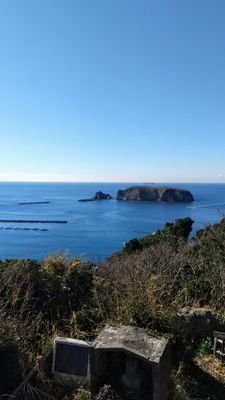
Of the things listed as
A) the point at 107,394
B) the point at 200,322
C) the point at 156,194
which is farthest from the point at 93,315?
the point at 156,194

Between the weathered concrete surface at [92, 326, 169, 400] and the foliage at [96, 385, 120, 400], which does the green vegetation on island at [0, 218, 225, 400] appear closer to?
the foliage at [96, 385, 120, 400]

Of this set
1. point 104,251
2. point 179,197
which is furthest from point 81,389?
point 179,197

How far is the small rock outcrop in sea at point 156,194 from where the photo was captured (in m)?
103

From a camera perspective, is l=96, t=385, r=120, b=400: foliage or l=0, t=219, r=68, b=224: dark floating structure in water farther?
l=0, t=219, r=68, b=224: dark floating structure in water

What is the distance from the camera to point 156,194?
107 m

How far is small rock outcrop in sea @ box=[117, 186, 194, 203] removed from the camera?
10288cm

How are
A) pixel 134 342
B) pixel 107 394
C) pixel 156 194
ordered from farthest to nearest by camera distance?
pixel 156 194 < pixel 134 342 < pixel 107 394

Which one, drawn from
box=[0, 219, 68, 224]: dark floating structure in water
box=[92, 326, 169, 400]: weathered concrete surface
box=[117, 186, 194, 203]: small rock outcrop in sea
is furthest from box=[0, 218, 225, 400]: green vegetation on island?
box=[117, 186, 194, 203]: small rock outcrop in sea

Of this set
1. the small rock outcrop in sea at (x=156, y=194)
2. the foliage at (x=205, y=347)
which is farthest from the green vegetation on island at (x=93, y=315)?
the small rock outcrop in sea at (x=156, y=194)

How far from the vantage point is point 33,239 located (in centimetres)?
4566

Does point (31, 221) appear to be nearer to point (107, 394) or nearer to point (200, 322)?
point (200, 322)

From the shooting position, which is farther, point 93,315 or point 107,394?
point 93,315

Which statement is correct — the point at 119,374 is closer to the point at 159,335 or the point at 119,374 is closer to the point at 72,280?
the point at 159,335

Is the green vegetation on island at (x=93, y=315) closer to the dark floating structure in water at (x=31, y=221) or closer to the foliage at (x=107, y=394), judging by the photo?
the foliage at (x=107, y=394)
